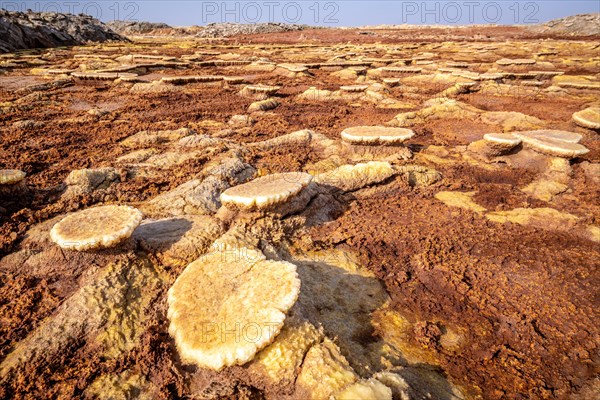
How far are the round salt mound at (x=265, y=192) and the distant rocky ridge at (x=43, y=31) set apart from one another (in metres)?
29.0

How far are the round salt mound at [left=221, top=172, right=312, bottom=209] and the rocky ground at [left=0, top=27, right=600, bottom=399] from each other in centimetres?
27

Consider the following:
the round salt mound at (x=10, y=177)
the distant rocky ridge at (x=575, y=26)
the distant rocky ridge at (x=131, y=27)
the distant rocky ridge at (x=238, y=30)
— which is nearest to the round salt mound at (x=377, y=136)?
the round salt mound at (x=10, y=177)

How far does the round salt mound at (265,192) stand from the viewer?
357 centimetres

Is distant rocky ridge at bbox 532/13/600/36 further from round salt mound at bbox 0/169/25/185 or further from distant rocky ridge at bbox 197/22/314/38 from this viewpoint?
round salt mound at bbox 0/169/25/185

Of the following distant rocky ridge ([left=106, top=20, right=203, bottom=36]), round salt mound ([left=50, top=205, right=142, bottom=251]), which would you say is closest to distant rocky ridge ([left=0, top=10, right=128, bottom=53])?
distant rocky ridge ([left=106, top=20, right=203, bottom=36])

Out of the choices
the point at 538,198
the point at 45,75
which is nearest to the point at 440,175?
the point at 538,198

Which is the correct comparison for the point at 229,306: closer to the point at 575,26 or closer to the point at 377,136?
the point at 377,136

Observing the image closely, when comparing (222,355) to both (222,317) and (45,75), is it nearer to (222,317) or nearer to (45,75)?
(222,317)

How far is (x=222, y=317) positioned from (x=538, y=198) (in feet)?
16.7

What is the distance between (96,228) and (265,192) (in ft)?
5.20

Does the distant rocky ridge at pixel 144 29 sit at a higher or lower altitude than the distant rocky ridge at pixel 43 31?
higher

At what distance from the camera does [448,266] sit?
368 cm

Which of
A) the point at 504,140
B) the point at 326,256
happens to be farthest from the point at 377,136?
the point at 326,256

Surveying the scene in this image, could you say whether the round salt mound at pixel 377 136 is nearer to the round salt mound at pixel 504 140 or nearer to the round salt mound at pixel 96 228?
the round salt mound at pixel 504 140
